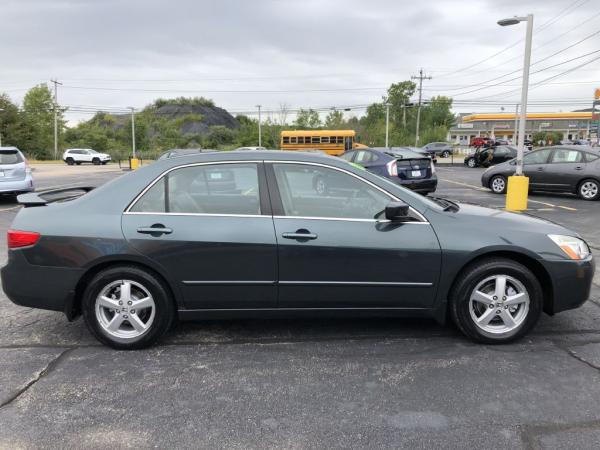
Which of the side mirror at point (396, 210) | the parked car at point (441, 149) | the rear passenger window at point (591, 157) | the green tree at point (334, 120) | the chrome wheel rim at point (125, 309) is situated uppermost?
the green tree at point (334, 120)

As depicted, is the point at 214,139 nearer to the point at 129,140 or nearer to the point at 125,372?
the point at 129,140

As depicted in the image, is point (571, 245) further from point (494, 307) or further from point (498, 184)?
point (498, 184)

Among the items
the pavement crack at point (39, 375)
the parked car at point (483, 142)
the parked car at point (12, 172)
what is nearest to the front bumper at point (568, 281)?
the pavement crack at point (39, 375)

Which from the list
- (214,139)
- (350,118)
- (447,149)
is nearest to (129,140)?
(214,139)

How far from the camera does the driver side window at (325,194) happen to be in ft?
12.5

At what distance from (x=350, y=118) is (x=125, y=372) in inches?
3690

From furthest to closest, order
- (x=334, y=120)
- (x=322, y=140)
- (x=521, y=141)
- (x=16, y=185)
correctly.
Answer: (x=334, y=120), (x=322, y=140), (x=16, y=185), (x=521, y=141)

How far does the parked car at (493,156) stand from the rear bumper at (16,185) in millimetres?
21879

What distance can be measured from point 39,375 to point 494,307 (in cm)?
334

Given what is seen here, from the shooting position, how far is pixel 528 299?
3.84 meters

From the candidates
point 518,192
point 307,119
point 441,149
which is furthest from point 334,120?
point 518,192

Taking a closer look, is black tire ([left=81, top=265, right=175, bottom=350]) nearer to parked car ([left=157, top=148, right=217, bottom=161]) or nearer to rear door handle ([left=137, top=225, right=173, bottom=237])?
rear door handle ([left=137, top=225, right=173, bottom=237])

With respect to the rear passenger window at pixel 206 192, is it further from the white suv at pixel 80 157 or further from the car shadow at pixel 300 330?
the white suv at pixel 80 157

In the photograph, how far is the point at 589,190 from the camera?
13.1 metres
